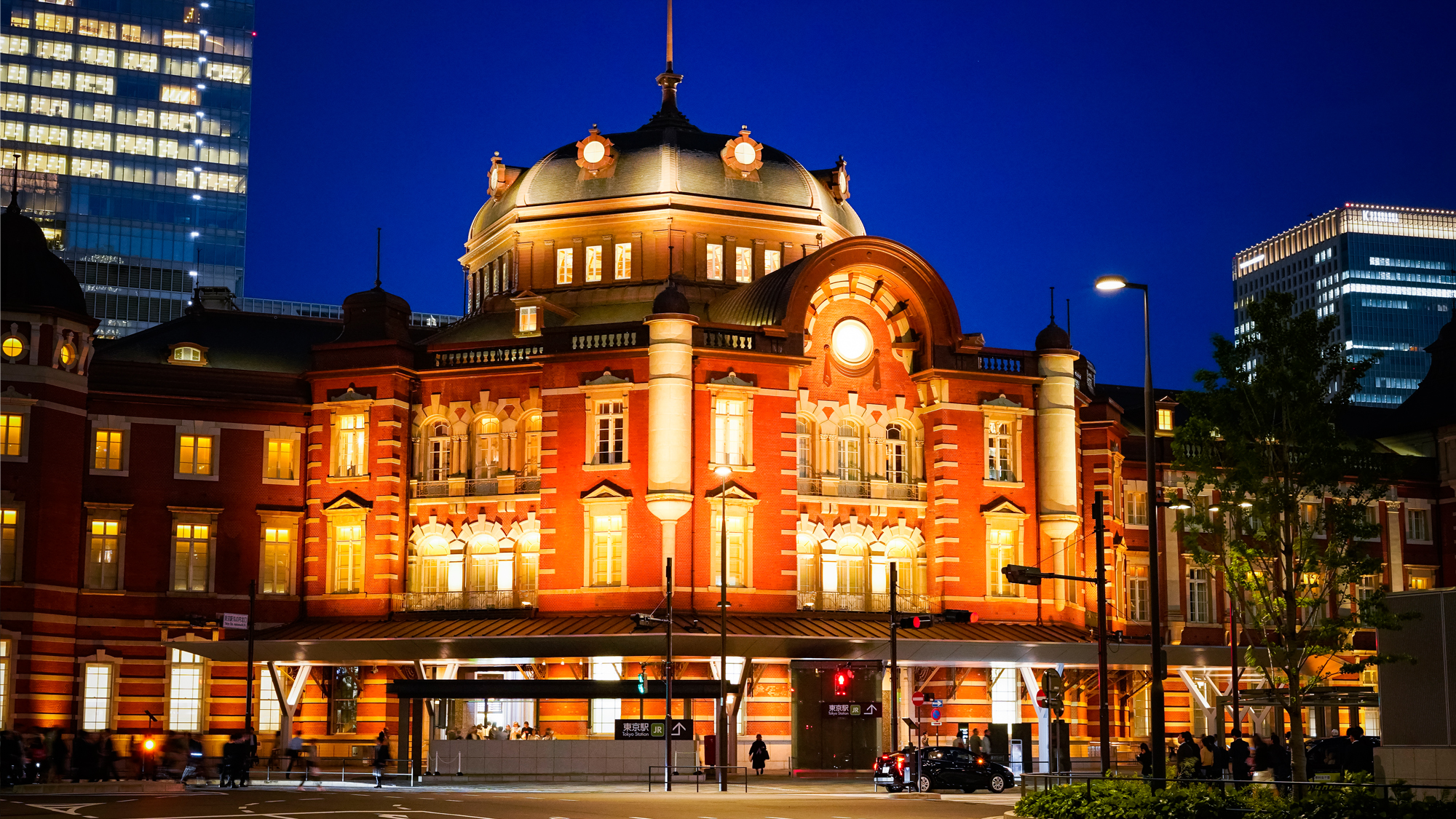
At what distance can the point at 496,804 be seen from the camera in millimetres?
38500

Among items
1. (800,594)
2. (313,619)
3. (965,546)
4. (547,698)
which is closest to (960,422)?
(965,546)

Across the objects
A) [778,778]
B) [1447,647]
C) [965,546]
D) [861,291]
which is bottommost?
[778,778]

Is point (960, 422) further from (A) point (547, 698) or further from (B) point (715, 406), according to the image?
(A) point (547, 698)

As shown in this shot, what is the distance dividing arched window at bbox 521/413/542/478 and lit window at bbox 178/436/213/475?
11.4 metres

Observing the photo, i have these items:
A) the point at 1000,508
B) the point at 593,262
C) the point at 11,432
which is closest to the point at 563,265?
the point at 593,262

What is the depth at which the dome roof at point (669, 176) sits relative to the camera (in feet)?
231

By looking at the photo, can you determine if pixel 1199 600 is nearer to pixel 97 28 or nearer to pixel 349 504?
pixel 349 504

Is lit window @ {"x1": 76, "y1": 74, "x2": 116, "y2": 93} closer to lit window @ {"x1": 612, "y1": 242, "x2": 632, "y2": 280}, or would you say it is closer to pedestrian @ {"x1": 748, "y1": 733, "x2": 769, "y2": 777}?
lit window @ {"x1": 612, "y1": 242, "x2": 632, "y2": 280}

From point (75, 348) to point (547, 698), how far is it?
2161 centimetres

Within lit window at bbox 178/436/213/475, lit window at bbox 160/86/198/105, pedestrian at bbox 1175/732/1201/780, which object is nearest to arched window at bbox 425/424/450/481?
lit window at bbox 178/436/213/475

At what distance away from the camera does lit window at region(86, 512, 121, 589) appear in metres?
62.9

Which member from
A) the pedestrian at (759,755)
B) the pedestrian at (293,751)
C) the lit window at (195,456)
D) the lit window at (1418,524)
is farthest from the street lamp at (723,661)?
the lit window at (1418,524)

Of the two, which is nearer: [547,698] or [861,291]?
[547,698]

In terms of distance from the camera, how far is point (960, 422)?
64.3 m
